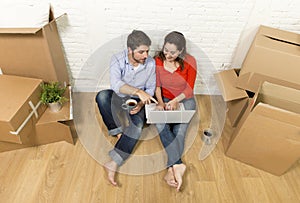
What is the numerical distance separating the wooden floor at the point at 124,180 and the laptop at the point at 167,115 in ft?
0.60

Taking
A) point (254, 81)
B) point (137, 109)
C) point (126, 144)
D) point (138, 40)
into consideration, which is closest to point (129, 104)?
point (137, 109)

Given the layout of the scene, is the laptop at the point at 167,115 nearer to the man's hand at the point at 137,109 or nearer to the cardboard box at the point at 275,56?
Result: the man's hand at the point at 137,109

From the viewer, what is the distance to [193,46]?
4.53 feet

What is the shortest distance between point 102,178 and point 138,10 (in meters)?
0.88

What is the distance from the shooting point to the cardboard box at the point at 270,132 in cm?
97

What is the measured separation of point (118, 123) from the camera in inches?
49.7

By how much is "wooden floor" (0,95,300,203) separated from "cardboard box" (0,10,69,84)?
1.34 ft

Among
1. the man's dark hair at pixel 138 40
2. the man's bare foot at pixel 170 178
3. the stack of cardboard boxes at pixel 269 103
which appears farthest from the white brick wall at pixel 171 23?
the man's bare foot at pixel 170 178

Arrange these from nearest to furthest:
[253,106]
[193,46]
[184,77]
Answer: [253,106]
[184,77]
[193,46]

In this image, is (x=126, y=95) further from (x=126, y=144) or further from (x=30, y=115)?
(x=30, y=115)

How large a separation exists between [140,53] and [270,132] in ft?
2.26

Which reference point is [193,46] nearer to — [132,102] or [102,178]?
[132,102]

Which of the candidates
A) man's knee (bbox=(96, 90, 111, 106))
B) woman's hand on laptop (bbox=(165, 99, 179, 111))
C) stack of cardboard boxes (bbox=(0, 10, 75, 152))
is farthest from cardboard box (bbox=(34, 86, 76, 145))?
woman's hand on laptop (bbox=(165, 99, 179, 111))

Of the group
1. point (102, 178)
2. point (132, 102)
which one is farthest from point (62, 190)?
point (132, 102)
